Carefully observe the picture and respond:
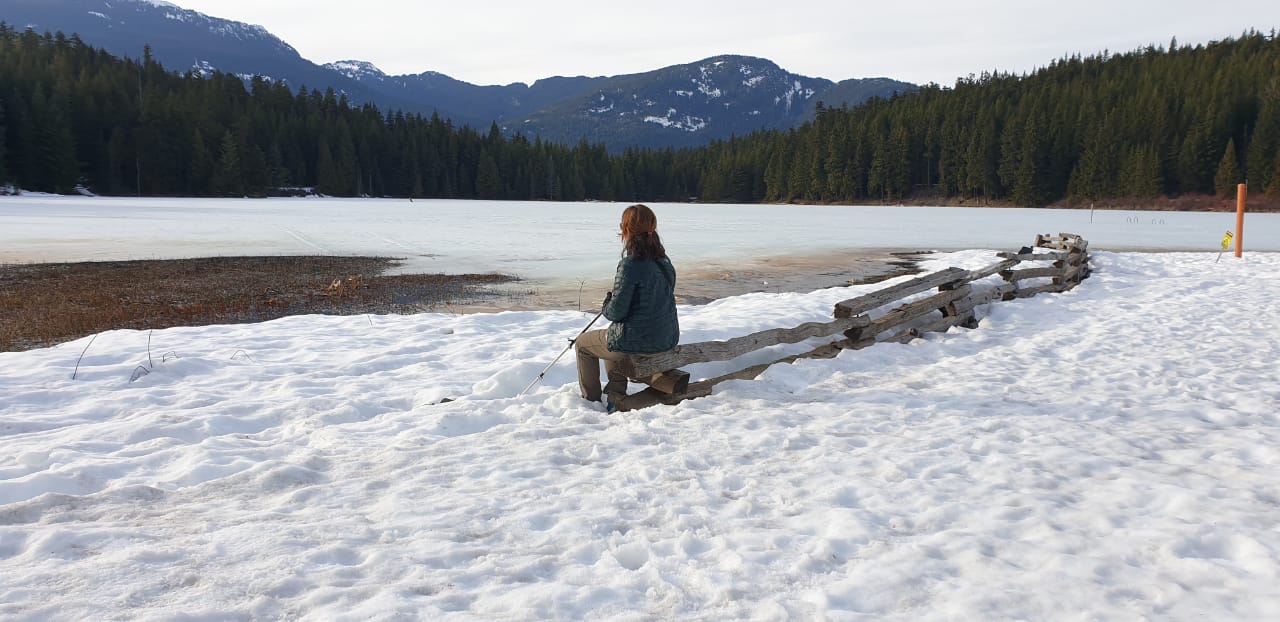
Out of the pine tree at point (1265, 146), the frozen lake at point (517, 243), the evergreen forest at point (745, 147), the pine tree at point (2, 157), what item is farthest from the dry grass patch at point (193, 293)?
the pine tree at point (1265, 146)

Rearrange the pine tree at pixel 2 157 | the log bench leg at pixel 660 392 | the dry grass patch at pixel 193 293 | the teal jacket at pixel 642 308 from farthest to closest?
1. the pine tree at pixel 2 157
2. the dry grass patch at pixel 193 293
3. the log bench leg at pixel 660 392
4. the teal jacket at pixel 642 308

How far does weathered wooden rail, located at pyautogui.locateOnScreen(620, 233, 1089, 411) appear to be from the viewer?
6.59 metres

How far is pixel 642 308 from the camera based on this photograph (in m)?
6.15

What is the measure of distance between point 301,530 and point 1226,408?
7.50 metres

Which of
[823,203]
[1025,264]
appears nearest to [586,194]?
[823,203]

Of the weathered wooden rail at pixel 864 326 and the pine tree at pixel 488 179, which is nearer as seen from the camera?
the weathered wooden rail at pixel 864 326

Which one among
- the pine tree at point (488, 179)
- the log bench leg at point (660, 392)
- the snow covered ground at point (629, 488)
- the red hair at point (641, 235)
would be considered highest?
the pine tree at point (488, 179)

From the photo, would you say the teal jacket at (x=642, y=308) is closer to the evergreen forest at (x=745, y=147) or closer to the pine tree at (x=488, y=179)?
the evergreen forest at (x=745, y=147)

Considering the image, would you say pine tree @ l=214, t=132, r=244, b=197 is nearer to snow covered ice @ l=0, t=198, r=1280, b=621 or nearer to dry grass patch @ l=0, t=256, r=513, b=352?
dry grass patch @ l=0, t=256, r=513, b=352

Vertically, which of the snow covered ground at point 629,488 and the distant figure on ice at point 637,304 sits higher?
the distant figure on ice at point 637,304

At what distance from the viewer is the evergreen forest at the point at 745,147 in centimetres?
8625

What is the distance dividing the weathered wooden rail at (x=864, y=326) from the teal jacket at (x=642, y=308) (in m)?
0.19

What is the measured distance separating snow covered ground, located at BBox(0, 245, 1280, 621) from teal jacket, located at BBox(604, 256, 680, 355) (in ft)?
2.09

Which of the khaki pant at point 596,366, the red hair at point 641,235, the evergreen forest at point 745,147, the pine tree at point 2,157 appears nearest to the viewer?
the red hair at point 641,235
